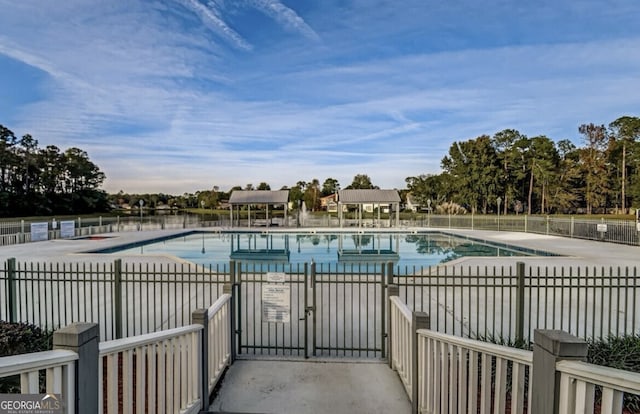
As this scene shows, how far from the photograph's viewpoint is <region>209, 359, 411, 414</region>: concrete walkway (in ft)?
11.2

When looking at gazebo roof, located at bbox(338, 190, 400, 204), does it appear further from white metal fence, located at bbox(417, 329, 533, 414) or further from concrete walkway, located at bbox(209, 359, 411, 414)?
white metal fence, located at bbox(417, 329, 533, 414)

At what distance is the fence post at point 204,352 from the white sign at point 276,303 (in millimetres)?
1273

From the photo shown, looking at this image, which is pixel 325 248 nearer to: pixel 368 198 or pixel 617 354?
pixel 368 198

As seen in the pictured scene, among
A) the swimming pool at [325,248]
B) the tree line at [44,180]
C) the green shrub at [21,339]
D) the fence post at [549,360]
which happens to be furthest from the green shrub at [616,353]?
the tree line at [44,180]

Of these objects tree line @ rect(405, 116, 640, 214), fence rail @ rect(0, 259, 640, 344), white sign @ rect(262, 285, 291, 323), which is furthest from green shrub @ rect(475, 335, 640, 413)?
tree line @ rect(405, 116, 640, 214)

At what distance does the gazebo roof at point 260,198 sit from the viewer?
28189 mm

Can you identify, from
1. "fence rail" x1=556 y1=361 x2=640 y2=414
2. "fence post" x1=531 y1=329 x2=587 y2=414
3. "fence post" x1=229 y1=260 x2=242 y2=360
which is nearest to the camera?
"fence rail" x1=556 y1=361 x2=640 y2=414

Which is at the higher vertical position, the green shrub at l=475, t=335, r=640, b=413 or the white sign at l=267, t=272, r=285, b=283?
the white sign at l=267, t=272, r=285, b=283

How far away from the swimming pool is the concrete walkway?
938 cm

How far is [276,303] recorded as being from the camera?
14.9 feet

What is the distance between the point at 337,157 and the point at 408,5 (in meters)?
24.2

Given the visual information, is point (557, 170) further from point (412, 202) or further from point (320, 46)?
point (320, 46)

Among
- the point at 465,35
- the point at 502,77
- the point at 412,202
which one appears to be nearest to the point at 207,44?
the point at 465,35

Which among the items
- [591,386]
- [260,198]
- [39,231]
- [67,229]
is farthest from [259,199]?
[591,386]
